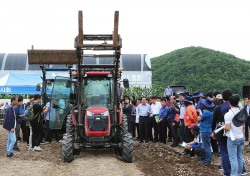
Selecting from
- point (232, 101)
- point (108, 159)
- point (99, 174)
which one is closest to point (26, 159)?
point (108, 159)

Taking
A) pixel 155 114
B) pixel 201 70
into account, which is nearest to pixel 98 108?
pixel 155 114

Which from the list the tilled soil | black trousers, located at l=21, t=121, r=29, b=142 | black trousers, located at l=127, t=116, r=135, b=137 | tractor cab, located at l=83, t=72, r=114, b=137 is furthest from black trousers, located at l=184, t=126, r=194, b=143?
black trousers, located at l=21, t=121, r=29, b=142

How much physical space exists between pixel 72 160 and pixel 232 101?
15.7ft

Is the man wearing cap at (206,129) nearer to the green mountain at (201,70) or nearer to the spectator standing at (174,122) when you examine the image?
the spectator standing at (174,122)

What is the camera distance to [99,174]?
9.48 meters

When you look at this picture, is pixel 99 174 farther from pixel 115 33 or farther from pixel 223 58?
pixel 223 58

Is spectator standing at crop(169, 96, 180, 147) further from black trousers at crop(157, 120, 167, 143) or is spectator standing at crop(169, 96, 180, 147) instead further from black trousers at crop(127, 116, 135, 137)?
black trousers at crop(127, 116, 135, 137)

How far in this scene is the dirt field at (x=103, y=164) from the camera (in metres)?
9.84

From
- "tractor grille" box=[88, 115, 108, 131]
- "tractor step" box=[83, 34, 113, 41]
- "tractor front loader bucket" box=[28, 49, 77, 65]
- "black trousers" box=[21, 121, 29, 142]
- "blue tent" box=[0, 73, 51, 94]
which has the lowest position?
"black trousers" box=[21, 121, 29, 142]

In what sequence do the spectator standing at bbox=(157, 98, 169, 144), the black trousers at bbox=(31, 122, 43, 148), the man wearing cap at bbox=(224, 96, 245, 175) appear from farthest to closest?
the spectator standing at bbox=(157, 98, 169, 144) → the black trousers at bbox=(31, 122, 43, 148) → the man wearing cap at bbox=(224, 96, 245, 175)

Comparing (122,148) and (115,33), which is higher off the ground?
(115,33)

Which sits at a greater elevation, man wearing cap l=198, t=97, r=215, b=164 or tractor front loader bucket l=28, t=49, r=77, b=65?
tractor front loader bucket l=28, t=49, r=77, b=65

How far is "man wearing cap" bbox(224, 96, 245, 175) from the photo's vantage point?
831 cm

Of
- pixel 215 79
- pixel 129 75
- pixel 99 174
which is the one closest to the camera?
pixel 99 174
